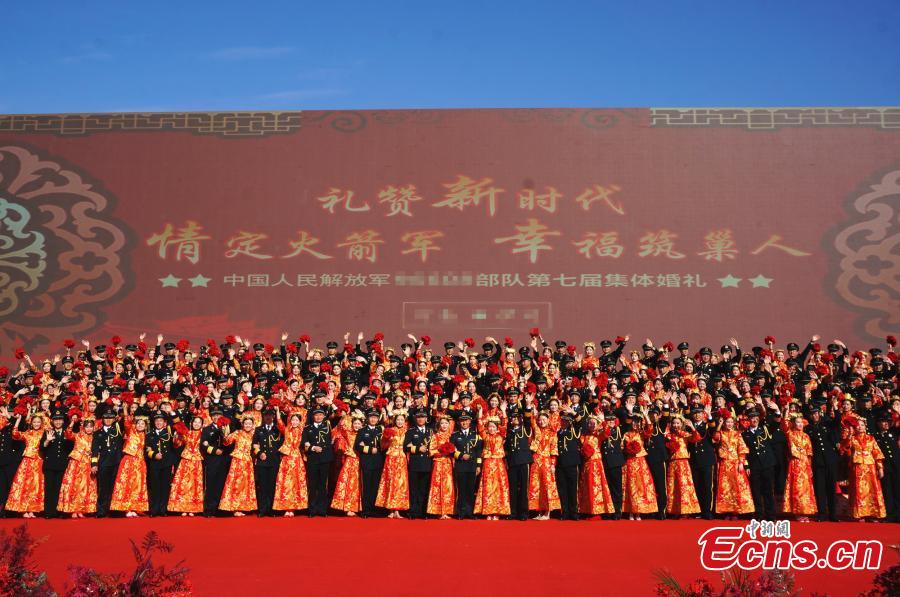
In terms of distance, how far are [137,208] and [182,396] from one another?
13.2 feet

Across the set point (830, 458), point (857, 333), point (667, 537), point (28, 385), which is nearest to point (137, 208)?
point (28, 385)

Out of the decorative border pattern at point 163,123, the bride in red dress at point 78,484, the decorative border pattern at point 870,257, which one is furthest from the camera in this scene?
the decorative border pattern at point 163,123

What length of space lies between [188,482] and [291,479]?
960 millimetres

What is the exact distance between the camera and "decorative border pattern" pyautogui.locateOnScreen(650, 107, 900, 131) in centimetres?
1134

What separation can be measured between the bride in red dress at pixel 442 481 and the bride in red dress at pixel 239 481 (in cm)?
168

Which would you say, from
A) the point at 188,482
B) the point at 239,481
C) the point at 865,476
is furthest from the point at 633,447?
the point at 188,482

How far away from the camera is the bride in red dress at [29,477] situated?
769 cm

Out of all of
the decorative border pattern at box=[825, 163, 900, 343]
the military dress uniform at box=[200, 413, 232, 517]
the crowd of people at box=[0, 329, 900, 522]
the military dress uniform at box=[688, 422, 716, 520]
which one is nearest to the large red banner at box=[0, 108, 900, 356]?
the decorative border pattern at box=[825, 163, 900, 343]

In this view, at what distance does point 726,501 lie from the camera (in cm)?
755

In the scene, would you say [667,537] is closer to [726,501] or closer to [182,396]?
[726,501]

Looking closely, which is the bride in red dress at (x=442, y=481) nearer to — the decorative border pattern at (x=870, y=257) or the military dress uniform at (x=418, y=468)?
the military dress uniform at (x=418, y=468)

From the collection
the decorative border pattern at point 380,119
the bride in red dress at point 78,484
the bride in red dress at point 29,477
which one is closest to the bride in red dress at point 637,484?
the bride in red dress at point 78,484

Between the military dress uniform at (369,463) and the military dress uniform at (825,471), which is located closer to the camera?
the military dress uniform at (825,471)

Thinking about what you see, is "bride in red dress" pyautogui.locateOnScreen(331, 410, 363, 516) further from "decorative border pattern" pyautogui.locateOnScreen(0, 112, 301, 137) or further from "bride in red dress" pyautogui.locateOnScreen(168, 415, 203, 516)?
"decorative border pattern" pyautogui.locateOnScreen(0, 112, 301, 137)
